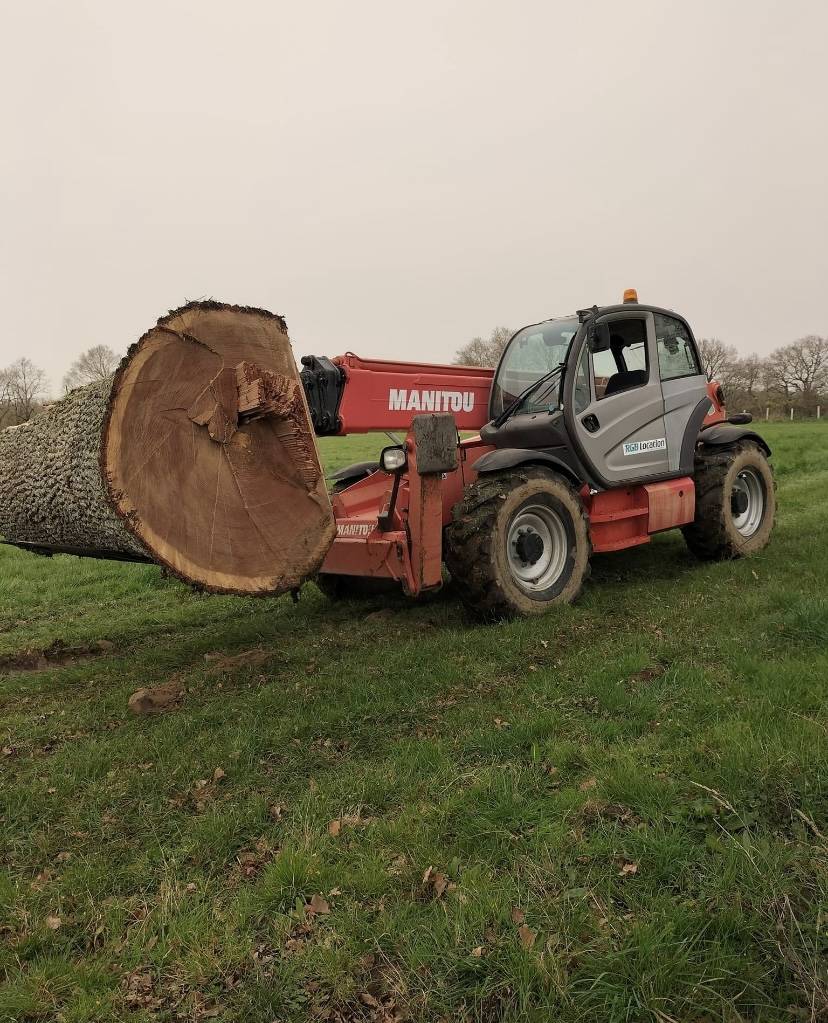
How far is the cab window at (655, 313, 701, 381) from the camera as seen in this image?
7.20m

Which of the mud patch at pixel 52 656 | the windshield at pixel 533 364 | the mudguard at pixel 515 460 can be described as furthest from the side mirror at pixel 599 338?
the mud patch at pixel 52 656

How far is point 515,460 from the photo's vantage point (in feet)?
18.9

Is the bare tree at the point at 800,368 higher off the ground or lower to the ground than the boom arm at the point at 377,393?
higher

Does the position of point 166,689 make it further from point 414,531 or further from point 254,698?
point 414,531

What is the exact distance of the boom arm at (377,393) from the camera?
5418 mm

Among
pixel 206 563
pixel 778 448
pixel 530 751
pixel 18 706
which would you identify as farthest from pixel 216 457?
pixel 778 448

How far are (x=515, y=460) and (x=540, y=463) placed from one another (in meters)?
0.44

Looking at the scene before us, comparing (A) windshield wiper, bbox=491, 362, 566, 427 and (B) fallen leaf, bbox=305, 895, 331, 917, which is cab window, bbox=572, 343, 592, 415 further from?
(B) fallen leaf, bbox=305, 895, 331, 917

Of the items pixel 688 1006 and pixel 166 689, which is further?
pixel 166 689

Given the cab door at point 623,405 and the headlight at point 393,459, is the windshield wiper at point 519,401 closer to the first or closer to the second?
the cab door at point 623,405

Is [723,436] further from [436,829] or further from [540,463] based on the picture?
[436,829]

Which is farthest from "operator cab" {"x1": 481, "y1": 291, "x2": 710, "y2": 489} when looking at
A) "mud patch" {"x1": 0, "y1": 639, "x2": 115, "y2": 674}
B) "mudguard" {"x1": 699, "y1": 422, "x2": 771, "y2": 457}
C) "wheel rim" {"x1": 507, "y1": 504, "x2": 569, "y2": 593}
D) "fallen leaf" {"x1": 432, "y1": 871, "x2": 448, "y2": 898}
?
"fallen leaf" {"x1": 432, "y1": 871, "x2": 448, "y2": 898}

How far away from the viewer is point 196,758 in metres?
3.65

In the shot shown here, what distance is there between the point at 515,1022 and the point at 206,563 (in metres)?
2.69
